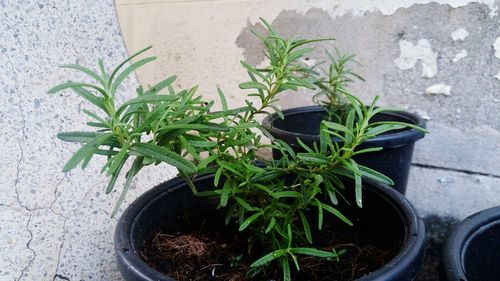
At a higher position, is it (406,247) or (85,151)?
(85,151)

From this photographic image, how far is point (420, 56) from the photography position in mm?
1430

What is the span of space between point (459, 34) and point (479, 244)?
85cm

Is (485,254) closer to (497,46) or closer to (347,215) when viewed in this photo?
(347,215)

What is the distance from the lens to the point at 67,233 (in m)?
1.02

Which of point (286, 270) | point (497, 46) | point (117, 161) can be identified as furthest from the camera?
point (497, 46)

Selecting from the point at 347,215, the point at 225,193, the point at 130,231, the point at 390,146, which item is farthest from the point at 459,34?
the point at 130,231

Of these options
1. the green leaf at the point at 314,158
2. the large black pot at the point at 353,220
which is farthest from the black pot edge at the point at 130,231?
the green leaf at the point at 314,158

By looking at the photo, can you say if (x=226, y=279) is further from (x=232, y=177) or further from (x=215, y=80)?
(x=215, y=80)

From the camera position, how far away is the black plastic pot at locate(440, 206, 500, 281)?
0.72 metres

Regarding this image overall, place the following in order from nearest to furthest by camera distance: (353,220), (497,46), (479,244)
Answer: (479,244), (353,220), (497,46)

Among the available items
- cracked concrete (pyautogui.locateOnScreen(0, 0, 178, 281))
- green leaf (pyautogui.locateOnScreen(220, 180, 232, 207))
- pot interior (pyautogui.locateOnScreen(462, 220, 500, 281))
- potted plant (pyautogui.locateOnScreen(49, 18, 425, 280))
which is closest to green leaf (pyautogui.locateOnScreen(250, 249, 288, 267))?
potted plant (pyautogui.locateOnScreen(49, 18, 425, 280))

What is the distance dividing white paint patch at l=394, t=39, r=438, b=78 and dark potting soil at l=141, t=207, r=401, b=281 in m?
0.78

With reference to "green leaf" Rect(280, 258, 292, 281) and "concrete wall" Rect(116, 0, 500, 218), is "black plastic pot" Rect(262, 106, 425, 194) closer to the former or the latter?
"concrete wall" Rect(116, 0, 500, 218)

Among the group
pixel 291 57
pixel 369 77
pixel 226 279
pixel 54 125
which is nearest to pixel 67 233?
pixel 54 125
